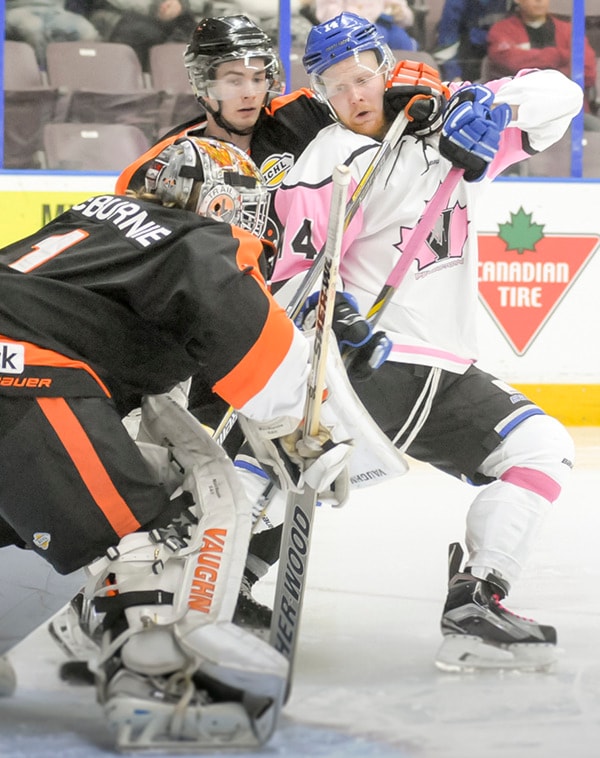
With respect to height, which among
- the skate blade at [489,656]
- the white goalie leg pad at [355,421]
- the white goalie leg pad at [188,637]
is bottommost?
the skate blade at [489,656]

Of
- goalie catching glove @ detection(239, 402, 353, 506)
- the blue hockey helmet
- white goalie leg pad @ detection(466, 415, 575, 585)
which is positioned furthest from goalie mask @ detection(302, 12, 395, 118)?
goalie catching glove @ detection(239, 402, 353, 506)

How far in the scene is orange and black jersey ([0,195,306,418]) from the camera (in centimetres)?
160

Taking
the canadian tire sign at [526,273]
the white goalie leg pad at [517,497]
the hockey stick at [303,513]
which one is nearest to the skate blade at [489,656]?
the white goalie leg pad at [517,497]

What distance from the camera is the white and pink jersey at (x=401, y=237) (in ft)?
7.64

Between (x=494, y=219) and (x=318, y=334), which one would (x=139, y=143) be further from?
(x=318, y=334)

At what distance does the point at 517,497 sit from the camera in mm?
2123

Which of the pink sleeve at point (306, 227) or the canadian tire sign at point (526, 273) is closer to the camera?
the pink sleeve at point (306, 227)

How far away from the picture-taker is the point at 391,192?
238 centimetres

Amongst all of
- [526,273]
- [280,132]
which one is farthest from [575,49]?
[280,132]

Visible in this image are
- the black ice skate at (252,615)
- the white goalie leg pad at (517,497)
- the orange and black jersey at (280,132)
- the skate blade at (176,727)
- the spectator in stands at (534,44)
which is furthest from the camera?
the spectator in stands at (534,44)

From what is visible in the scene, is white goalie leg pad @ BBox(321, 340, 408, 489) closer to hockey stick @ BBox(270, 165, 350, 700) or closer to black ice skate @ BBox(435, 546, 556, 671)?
hockey stick @ BBox(270, 165, 350, 700)

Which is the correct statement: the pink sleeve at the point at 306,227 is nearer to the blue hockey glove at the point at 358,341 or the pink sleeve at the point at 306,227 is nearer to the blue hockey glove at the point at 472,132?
the blue hockey glove at the point at 472,132

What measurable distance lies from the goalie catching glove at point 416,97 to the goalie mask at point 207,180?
1.95 ft

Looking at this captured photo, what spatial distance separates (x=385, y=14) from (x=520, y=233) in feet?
3.63
